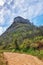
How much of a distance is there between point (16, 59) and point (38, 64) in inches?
137

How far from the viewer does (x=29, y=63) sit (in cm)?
2558

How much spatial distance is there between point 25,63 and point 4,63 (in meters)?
2.81

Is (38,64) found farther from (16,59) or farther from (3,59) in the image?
(3,59)

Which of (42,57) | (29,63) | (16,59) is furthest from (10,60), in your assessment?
(42,57)

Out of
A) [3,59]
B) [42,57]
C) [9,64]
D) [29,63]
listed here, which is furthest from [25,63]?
[42,57]

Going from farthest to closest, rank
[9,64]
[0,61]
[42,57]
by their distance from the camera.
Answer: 1. [42,57]
2. [0,61]
3. [9,64]

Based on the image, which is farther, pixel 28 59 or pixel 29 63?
pixel 28 59

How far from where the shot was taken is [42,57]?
31.2 metres

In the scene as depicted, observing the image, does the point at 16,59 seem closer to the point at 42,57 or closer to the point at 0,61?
the point at 0,61

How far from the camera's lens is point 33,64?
25.2 meters

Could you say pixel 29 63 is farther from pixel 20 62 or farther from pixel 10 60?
pixel 10 60

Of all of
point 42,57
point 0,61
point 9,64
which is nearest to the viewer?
point 9,64

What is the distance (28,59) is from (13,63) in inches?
119

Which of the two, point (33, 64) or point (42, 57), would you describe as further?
point (42, 57)
